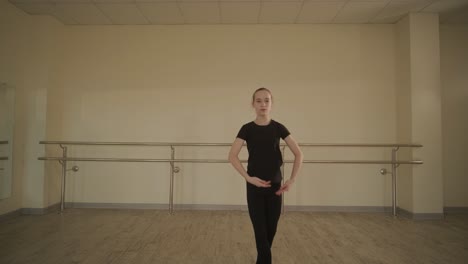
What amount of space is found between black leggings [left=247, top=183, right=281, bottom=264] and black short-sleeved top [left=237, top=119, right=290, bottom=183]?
7 cm

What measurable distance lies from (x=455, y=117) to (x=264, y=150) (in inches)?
156

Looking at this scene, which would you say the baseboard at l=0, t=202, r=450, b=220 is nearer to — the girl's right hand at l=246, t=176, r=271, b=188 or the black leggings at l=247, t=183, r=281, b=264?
the black leggings at l=247, t=183, r=281, b=264

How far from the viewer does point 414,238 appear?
295 cm

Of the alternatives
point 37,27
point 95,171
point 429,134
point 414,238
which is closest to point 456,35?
point 429,134

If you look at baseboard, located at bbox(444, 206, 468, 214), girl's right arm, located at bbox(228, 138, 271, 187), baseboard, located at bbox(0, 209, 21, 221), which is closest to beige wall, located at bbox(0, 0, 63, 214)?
baseboard, located at bbox(0, 209, 21, 221)

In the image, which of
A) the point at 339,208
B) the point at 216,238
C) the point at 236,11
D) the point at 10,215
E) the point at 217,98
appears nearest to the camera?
the point at 216,238

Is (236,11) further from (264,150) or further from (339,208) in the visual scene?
(339,208)

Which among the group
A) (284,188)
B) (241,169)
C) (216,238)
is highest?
(241,169)

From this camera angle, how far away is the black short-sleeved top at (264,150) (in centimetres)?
168

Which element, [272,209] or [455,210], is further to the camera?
[455,210]

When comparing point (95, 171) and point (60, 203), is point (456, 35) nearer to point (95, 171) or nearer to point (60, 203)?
point (95, 171)

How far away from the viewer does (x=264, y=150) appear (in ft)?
5.60

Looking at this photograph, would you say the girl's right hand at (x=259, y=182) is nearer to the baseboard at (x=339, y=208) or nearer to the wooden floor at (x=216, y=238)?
the wooden floor at (x=216, y=238)

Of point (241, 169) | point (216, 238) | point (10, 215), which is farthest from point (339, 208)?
point (10, 215)
